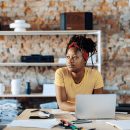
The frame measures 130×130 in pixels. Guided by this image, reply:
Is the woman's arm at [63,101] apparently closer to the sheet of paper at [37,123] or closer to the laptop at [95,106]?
the laptop at [95,106]

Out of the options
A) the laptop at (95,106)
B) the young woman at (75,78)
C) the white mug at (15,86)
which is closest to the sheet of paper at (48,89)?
the white mug at (15,86)

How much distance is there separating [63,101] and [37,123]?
0.76 meters

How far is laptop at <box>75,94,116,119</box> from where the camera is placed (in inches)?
87.0

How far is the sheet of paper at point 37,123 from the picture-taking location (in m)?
2.02

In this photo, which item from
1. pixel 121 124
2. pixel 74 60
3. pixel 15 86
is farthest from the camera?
pixel 15 86

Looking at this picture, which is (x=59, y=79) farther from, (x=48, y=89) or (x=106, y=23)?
(x=106, y=23)

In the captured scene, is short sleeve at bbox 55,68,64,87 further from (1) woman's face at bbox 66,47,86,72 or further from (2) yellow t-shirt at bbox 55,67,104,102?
(1) woman's face at bbox 66,47,86,72

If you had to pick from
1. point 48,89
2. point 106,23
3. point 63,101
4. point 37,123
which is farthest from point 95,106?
point 106,23

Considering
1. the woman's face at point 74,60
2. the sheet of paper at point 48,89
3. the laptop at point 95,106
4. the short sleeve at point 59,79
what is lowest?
the sheet of paper at point 48,89

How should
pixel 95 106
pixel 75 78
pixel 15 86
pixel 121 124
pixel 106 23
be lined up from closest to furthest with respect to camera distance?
pixel 121 124
pixel 95 106
pixel 75 78
pixel 15 86
pixel 106 23

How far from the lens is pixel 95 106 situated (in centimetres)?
223

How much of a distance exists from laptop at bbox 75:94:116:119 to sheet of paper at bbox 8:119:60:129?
0.20 m

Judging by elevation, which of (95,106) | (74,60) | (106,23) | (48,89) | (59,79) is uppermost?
(106,23)

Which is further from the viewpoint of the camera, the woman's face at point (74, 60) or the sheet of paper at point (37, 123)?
the woman's face at point (74, 60)
